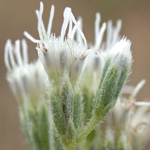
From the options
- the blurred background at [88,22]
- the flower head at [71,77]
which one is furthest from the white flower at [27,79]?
the blurred background at [88,22]

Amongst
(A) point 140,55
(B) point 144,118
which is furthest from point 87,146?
(A) point 140,55

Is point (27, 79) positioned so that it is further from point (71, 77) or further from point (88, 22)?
point (88, 22)

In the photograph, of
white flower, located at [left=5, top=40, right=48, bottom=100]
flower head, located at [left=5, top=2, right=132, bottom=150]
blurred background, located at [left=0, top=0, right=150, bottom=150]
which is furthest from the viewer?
blurred background, located at [left=0, top=0, right=150, bottom=150]

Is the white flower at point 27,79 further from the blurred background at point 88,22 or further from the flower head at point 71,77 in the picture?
the blurred background at point 88,22

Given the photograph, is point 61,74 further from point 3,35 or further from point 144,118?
point 3,35

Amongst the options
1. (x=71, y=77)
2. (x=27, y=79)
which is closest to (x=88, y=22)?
→ (x=27, y=79)

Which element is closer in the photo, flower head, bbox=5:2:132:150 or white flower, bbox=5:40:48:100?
flower head, bbox=5:2:132:150

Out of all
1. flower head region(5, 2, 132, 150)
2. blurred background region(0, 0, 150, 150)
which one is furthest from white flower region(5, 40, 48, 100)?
blurred background region(0, 0, 150, 150)

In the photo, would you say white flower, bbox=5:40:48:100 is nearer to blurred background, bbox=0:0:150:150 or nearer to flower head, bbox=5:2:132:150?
flower head, bbox=5:2:132:150

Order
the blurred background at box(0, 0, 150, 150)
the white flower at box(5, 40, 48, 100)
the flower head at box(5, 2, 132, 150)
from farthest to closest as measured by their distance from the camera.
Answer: the blurred background at box(0, 0, 150, 150)
the white flower at box(5, 40, 48, 100)
the flower head at box(5, 2, 132, 150)
